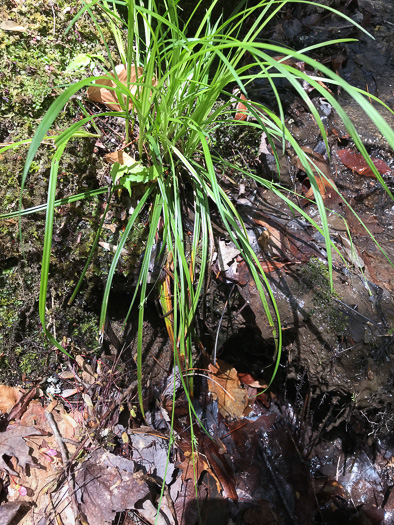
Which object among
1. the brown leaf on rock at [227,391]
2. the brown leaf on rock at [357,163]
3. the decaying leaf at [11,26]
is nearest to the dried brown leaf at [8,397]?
the brown leaf on rock at [227,391]

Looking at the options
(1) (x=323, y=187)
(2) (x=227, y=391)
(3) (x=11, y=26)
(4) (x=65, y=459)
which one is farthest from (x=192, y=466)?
(3) (x=11, y=26)

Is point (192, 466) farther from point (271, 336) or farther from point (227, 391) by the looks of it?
point (271, 336)

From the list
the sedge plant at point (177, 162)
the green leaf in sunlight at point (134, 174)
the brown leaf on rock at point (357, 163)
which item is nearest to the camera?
the sedge plant at point (177, 162)

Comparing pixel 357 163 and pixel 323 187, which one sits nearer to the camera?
pixel 323 187

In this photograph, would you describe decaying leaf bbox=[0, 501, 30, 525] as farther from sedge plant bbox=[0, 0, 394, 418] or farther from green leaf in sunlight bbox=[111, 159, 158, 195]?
green leaf in sunlight bbox=[111, 159, 158, 195]

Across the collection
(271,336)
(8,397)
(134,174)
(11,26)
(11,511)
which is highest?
(11,26)

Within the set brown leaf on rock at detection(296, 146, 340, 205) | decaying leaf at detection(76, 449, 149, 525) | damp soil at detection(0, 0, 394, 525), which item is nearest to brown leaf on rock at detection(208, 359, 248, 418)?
damp soil at detection(0, 0, 394, 525)

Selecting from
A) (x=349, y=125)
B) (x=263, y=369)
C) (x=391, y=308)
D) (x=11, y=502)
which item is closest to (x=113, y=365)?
(x=11, y=502)

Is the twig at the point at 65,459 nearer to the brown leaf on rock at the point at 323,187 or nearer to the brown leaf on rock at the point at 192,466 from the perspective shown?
the brown leaf on rock at the point at 192,466
